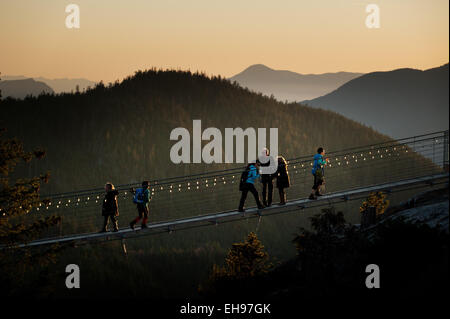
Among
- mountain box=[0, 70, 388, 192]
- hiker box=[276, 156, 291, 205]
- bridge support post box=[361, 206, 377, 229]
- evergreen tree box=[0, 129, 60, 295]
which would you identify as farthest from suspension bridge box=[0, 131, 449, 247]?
mountain box=[0, 70, 388, 192]

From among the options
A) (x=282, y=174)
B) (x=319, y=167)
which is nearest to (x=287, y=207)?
(x=282, y=174)

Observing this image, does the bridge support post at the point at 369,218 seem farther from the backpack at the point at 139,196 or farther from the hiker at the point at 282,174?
the backpack at the point at 139,196

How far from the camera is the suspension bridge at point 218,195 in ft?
71.9

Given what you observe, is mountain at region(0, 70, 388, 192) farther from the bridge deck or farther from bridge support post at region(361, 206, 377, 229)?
the bridge deck

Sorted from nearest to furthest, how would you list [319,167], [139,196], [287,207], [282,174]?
[282,174], [319,167], [139,196], [287,207]

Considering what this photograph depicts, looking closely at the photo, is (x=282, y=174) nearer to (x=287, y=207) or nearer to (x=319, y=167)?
(x=319, y=167)

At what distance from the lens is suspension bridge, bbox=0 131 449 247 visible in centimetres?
2192

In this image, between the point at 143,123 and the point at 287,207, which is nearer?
the point at 287,207

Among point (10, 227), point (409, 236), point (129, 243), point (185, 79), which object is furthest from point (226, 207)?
point (409, 236)

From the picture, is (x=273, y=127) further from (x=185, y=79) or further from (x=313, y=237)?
(x=313, y=237)

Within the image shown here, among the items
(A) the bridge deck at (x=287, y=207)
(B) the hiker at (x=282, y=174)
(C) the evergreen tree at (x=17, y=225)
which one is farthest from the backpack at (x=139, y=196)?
(C) the evergreen tree at (x=17, y=225)

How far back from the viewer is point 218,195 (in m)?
123

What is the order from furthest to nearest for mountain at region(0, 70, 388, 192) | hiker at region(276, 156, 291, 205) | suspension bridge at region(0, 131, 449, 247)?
mountain at region(0, 70, 388, 192)
suspension bridge at region(0, 131, 449, 247)
hiker at region(276, 156, 291, 205)

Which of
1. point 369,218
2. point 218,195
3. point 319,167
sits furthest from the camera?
point 218,195
